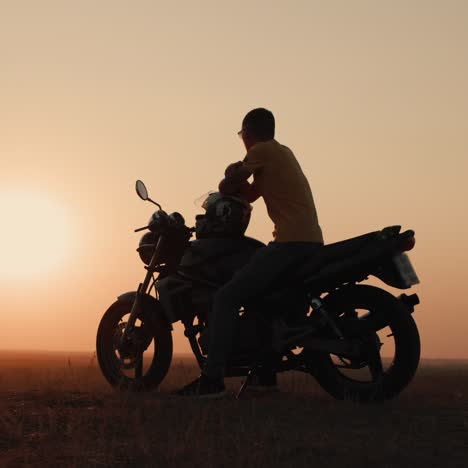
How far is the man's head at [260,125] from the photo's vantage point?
759 cm

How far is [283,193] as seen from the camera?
24.3 feet

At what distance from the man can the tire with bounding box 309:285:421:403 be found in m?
0.56

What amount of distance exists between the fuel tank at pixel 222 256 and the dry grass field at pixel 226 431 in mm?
1126

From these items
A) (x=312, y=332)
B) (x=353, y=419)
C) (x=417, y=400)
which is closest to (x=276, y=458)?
(x=353, y=419)

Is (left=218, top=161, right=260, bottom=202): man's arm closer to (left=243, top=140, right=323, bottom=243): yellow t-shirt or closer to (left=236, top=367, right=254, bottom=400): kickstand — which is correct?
(left=243, top=140, right=323, bottom=243): yellow t-shirt

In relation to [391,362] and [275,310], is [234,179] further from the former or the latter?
[391,362]

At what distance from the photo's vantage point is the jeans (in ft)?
24.0

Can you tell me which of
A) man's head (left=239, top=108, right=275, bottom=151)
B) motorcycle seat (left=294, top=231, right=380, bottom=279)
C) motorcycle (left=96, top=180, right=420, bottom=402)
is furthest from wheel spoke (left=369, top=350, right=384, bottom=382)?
man's head (left=239, top=108, right=275, bottom=151)

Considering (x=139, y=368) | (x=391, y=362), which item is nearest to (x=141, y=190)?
(x=139, y=368)

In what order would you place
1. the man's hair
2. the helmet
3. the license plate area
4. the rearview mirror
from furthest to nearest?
1. the rearview mirror
2. the helmet
3. the man's hair
4. the license plate area

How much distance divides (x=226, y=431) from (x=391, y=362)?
1981 millimetres

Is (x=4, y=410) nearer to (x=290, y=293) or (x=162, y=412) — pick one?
(x=162, y=412)

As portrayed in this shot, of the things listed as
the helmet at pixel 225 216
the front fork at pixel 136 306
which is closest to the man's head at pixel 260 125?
the helmet at pixel 225 216

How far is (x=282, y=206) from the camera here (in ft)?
24.3
